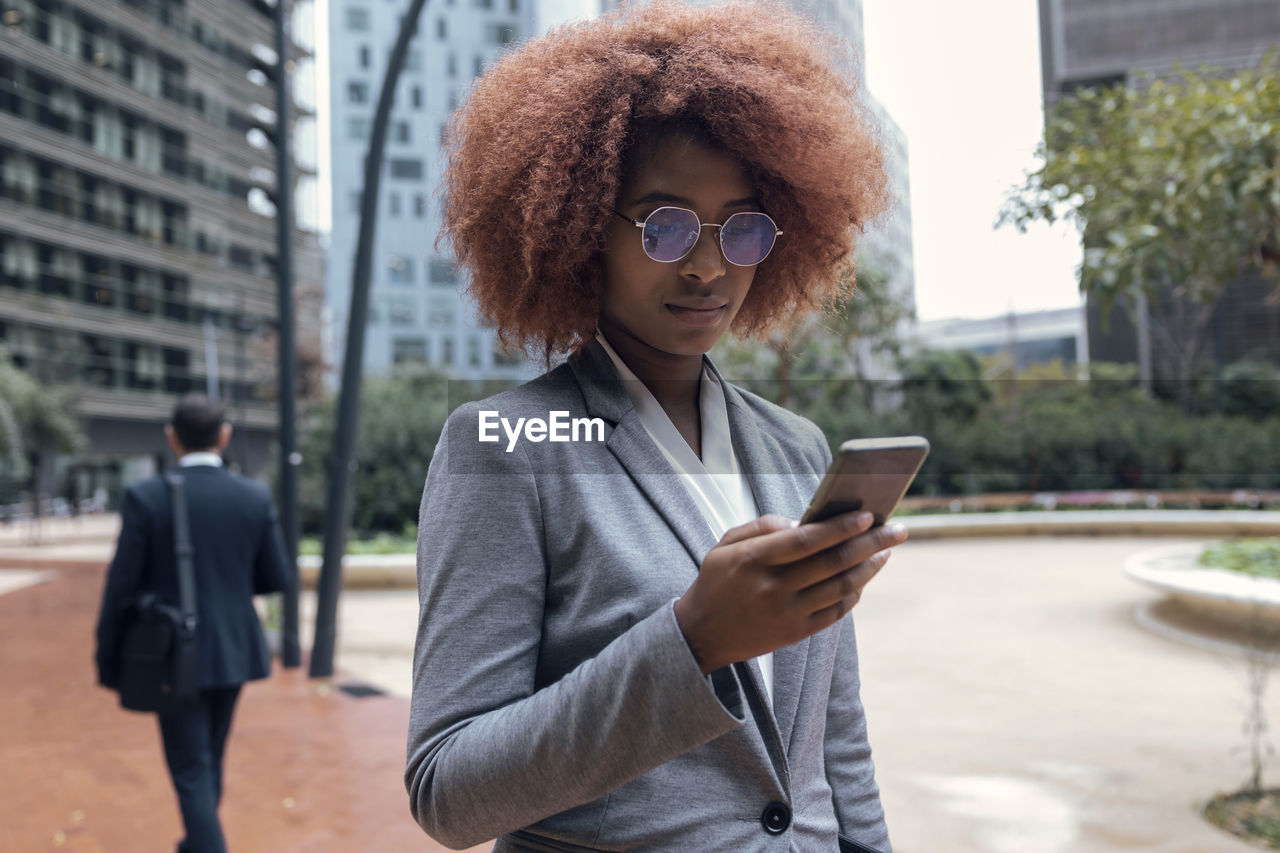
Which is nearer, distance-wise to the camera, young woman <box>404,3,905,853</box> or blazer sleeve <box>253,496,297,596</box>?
young woman <box>404,3,905,853</box>

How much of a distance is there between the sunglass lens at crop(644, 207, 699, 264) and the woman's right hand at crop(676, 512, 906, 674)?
404mm

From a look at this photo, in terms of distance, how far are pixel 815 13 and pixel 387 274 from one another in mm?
55382

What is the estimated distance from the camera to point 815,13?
134 cm

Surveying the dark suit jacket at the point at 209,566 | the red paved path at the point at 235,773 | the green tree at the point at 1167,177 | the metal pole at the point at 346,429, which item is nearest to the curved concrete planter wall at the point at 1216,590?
the green tree at the point at 1167,177

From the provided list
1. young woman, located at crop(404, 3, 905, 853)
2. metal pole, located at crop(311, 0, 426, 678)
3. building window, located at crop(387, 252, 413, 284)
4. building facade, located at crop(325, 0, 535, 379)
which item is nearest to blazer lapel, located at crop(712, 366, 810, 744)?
young woman, located at crop(404, 3, 905, 853)

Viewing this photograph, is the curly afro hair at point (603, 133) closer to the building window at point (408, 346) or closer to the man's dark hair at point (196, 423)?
the man's dark hair at point (196, 423)

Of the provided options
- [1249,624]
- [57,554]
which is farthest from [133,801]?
[57,554]

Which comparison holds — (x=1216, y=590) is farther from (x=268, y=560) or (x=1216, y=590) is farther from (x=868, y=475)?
(x=868, y=475)

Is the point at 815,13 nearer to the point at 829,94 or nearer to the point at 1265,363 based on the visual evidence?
the point at 829,94

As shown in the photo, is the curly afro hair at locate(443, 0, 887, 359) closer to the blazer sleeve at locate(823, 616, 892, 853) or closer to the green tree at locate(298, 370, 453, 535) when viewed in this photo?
the blazer sleeve at locate(823, 616, 892, 853)

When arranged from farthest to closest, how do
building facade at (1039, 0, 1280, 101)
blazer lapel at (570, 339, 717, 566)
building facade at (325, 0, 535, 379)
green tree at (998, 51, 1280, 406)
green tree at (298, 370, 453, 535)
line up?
1. building facade at (325, 0, 535, 379)
2. green tree at (298, 370, 453, 535)
3. green tree at (998, 51, 1280, 406)
4. building facade at (1039, 0, 1280, 101)
5. blazer lapel at (570, 339, 717, 566)

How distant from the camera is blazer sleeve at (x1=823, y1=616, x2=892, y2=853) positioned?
52.7 inches

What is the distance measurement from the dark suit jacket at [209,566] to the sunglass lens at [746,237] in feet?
9.91

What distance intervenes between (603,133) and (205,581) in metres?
3.09
